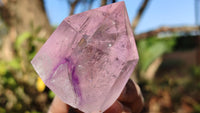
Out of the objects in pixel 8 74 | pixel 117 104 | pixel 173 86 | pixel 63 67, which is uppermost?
pixel 63 67

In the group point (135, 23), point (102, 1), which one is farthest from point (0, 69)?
point (135, 23)

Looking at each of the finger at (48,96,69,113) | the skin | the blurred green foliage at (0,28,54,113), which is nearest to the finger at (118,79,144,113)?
the skin

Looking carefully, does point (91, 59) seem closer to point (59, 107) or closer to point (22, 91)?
point (59, 107)

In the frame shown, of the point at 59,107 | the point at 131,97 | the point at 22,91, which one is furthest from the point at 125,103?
the point at 22,91

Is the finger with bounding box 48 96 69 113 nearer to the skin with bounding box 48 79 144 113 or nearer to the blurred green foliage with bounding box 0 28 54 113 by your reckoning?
the skin with bounding box 48 79 144 113

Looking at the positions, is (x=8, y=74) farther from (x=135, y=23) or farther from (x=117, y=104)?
(x=135, y=23)

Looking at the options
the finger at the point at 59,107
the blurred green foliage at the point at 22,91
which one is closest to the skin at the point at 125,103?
the finger at the point at 59,107

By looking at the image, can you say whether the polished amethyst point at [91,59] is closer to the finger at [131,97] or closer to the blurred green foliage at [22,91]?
the finger at [131,97]

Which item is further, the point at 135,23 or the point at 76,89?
the point at 135,23
